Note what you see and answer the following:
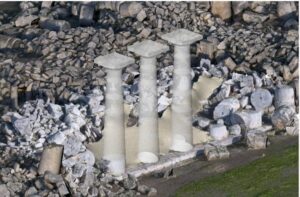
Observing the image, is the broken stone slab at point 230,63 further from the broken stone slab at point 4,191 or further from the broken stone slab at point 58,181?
the broken stone slab at point 4,191

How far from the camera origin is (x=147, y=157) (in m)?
48.3

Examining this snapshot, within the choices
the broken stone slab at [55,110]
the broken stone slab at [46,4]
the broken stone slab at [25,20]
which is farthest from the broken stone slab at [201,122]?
the broken stone slab at [46,4]

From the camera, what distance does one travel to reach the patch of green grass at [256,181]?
45.7 meters

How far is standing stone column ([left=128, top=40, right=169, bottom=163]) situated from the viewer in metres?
47.2

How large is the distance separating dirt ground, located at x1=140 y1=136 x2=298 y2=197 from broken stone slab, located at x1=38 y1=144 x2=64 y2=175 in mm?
2931

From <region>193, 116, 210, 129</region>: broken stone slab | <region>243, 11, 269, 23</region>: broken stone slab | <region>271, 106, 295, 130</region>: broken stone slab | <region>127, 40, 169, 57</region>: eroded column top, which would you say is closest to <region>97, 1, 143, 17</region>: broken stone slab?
<region>243, 11, 269, 23</region>: broken stone slab

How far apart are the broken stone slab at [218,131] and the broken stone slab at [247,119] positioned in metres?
0.79

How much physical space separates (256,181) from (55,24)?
15.9 m

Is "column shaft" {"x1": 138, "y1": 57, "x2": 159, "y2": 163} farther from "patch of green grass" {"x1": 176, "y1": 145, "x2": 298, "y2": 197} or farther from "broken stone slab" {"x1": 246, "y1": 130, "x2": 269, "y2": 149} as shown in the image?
"broken stone slab" {"x1": 246, "y1": 130, "x2": 269, "y2": 149}

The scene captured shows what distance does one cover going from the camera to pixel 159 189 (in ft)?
153

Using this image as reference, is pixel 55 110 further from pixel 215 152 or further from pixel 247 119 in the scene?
pixel 247 119

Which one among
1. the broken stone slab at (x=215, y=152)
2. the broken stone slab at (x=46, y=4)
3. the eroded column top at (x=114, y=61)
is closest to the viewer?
the eroded column top at (x=114, y=61)

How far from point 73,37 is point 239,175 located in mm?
13275

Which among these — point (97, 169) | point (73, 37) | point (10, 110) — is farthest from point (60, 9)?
point (97, 169)
